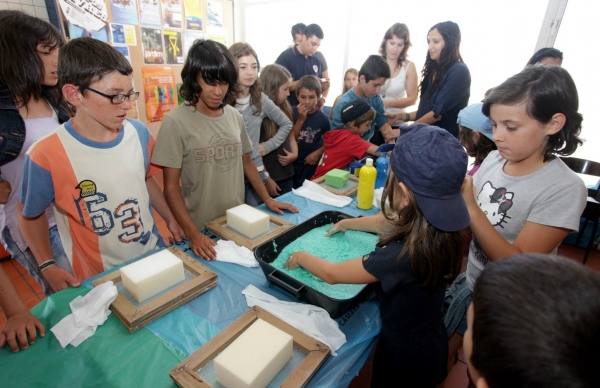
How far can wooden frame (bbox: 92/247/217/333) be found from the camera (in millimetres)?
785

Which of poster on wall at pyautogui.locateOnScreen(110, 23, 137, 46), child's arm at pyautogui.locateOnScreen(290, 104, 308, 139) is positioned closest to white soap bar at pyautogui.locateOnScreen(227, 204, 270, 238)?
child's arm at pyautogui.locateOnScreen(290, 104, 308, 139)

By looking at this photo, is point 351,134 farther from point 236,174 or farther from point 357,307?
point 357,307

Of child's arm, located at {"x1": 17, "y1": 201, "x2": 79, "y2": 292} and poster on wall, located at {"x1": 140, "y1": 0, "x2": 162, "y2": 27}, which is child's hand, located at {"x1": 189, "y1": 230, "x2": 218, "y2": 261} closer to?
child's arm, located at {"x1": 17, "y1": 201, "x2": 79, "y2": 292}

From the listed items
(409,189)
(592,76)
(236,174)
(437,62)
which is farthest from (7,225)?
(592,76)

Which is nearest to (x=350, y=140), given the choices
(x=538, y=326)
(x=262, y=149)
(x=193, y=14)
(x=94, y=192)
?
(x=262, y=149)

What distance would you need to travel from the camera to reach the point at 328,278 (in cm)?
89

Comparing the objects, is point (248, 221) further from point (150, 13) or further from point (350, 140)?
point (150, 13)

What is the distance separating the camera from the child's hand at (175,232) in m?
1.22

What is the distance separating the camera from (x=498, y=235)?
94 cm

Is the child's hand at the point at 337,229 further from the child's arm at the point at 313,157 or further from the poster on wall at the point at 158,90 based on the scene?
the poster on wall at the point at 158,90

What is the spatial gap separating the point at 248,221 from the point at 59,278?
0.62 metres

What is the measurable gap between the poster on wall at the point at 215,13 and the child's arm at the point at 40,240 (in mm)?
3463

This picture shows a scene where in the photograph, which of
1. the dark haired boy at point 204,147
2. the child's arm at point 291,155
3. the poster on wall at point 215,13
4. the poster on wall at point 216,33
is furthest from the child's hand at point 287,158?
the poster on wall at point 215,13

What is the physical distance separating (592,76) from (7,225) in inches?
167
